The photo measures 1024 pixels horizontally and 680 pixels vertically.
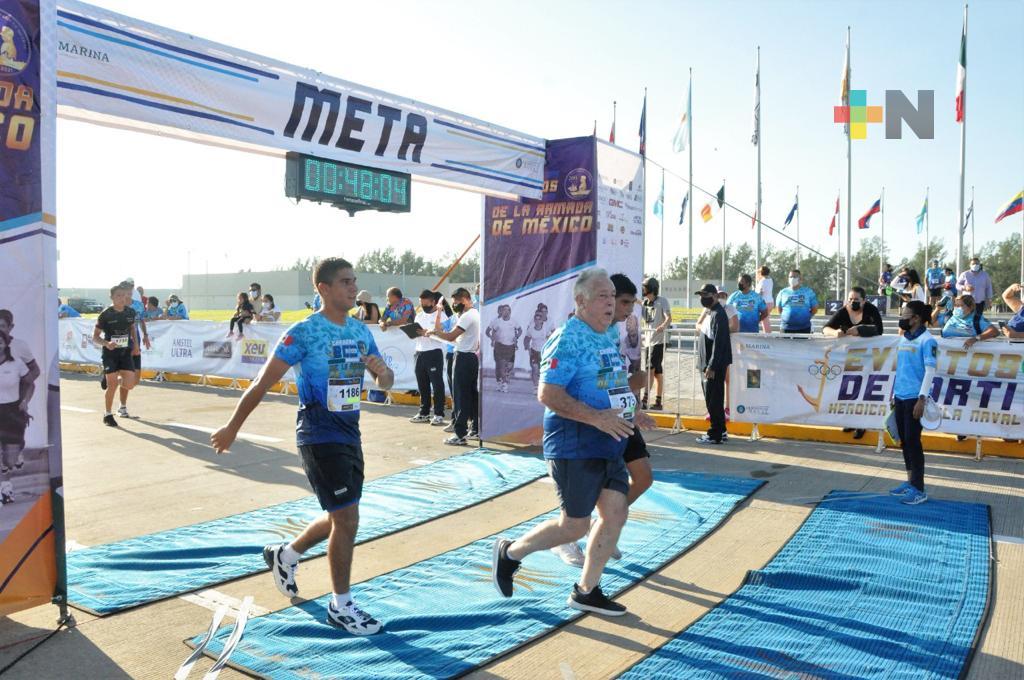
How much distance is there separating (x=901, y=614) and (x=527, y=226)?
253 inches

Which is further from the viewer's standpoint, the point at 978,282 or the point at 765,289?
the point at 765,289

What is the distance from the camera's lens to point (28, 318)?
4.05 meters

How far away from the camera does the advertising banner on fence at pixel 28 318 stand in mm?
3957

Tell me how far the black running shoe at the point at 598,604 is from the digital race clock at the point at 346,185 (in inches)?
171

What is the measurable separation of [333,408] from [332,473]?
13.4 inches


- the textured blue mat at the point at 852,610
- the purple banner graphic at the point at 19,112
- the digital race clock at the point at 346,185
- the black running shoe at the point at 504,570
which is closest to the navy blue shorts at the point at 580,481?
the black running shoe at the point at 504,570

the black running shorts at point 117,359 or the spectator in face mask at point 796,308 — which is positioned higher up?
the spectator in face mask at point 796,308

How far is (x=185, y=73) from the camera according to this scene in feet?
19.4

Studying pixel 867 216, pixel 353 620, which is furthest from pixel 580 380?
pixel 867 216

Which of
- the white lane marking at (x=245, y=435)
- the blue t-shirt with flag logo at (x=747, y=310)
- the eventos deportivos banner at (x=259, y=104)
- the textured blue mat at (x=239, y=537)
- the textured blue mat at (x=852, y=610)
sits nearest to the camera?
the textured blue mat at (x=852, y=610)

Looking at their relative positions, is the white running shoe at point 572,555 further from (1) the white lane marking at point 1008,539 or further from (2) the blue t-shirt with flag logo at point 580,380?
(1) the white lane marking at point 1008,539

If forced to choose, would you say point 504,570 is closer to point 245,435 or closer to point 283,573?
point 283,573

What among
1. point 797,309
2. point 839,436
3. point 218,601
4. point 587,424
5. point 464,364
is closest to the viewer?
point 587,424

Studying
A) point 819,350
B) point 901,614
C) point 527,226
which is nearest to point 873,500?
point 901,614
